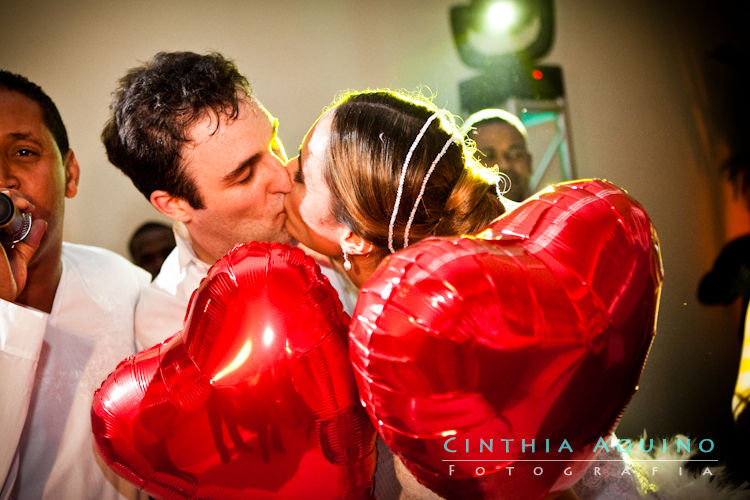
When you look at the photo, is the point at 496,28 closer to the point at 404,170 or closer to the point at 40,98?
the point at 404,170

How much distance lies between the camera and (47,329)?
1.29 meters

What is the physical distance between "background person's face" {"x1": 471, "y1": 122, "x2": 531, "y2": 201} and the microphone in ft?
5.36

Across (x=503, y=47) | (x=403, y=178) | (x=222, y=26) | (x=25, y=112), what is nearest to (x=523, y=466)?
(x=403, y=178)

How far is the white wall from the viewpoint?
2346 millimetres

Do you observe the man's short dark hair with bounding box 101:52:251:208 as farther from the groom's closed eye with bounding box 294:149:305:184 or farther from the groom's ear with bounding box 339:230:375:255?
the groom's ear with bounding box 339:230:375:255

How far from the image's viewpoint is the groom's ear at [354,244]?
3.90 ft

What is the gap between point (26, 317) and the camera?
1045 mm

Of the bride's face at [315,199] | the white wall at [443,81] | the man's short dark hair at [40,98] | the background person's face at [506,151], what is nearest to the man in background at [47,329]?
the man's short dark hair at [40,98]

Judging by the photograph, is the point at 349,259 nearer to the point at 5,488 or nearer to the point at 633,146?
the point at 5,488

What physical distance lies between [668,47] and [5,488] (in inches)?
154

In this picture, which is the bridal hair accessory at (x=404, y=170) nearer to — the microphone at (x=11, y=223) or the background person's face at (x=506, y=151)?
the microphone at (x=11, y=223)

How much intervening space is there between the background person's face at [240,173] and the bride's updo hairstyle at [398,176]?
284 mm

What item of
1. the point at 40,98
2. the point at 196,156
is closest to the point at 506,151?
the point at 196,156

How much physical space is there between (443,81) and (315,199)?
212cm
